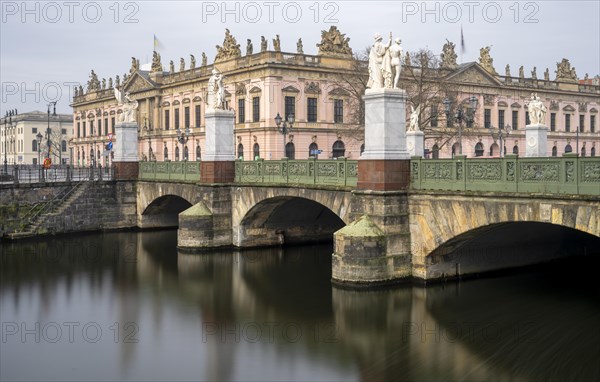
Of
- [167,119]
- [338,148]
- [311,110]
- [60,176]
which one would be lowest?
[60,176]

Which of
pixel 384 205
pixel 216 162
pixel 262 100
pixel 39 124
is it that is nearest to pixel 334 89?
pixel 262 100

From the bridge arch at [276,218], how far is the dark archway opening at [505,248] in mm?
6580

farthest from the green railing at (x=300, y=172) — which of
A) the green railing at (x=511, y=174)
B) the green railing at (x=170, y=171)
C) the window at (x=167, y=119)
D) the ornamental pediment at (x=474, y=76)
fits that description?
the window at (x=167, y=119)

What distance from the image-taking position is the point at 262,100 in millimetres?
57906

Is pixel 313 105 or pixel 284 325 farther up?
pixel 313 105

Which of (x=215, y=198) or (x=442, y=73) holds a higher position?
(x=442, y=73)

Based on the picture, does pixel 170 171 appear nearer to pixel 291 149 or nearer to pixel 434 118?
pixel 291 149

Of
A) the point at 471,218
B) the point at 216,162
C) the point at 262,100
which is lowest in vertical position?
the point at 471,218

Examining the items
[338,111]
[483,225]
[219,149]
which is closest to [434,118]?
[338,111]

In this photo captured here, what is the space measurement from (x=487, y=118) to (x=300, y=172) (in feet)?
154

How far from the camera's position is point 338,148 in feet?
201

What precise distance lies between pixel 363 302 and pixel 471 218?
161 inches

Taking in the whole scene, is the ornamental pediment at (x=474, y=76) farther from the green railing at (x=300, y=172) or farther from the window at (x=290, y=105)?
the green railing at (x=300, y=172)

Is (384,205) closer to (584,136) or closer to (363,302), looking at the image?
(363,302)
